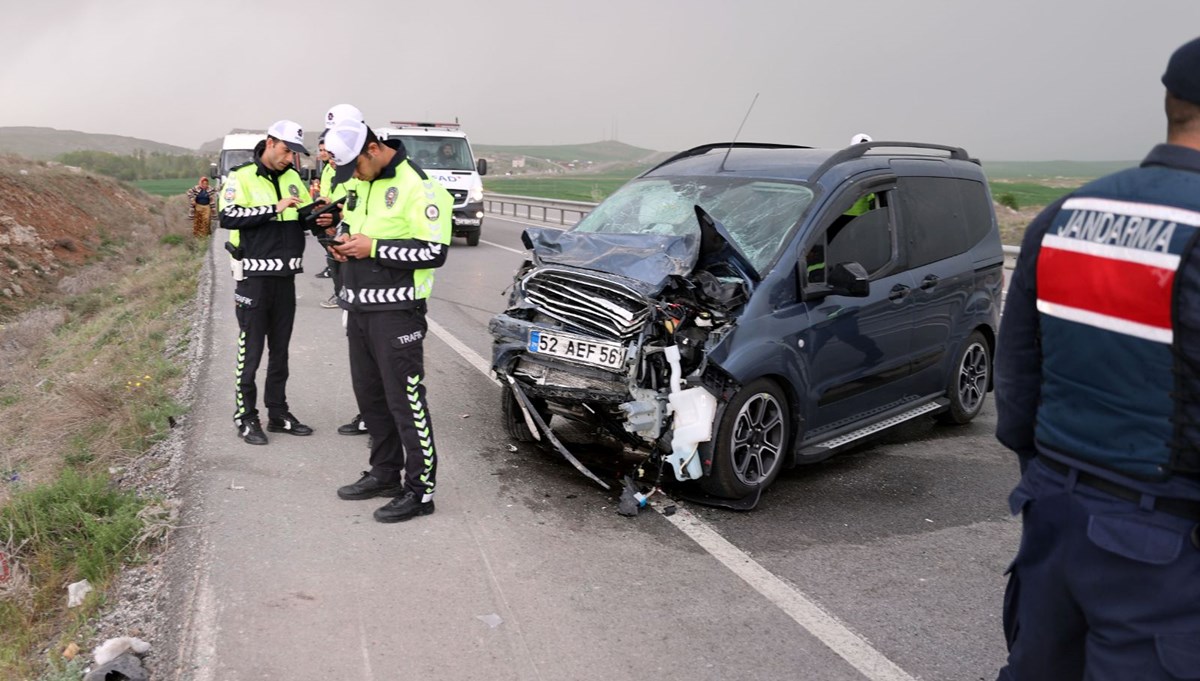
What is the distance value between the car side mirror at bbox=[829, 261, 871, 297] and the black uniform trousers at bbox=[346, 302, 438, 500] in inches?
95.0

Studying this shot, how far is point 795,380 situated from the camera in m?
5.62

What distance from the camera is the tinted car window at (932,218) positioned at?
6.61 metres

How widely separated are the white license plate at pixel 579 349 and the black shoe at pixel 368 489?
110 centimetres

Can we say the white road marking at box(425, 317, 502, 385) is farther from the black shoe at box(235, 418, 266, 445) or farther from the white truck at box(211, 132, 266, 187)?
the white truck at box(211, 132, 266, 187)

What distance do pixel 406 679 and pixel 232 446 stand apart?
3183 mm

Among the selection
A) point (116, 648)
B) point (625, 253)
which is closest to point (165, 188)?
point (625, 253)

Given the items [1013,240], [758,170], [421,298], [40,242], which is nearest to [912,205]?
[758,170]

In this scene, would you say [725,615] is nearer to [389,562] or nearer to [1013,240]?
[389,562]

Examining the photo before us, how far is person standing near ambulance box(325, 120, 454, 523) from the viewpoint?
195 inches

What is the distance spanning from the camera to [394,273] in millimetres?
5039

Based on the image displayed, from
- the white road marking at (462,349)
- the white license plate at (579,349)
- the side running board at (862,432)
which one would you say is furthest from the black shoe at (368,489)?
the white road marking at (462,349)

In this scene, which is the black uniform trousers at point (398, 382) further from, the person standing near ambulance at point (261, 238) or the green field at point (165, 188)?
the green field at point (165, 188)

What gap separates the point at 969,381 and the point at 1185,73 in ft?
17.7

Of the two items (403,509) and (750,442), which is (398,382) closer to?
(403,509)
